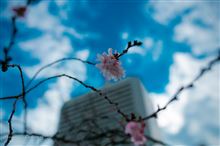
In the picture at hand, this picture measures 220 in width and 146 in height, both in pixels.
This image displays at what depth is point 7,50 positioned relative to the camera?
962mm

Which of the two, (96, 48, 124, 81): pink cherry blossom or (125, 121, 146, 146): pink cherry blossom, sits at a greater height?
(96, 48, 124, 81): pink cherry blossom

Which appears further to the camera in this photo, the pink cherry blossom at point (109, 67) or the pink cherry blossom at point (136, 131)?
the pink cherry blossom at point (109, 67)

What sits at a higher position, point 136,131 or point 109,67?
point 109,67

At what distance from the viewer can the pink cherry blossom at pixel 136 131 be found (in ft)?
3.19

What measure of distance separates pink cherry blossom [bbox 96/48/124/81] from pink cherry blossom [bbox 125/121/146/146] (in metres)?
0.45

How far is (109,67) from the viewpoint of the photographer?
1.49 meters

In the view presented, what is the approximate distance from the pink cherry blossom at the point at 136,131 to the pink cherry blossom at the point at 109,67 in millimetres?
449

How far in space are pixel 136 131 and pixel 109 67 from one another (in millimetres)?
516

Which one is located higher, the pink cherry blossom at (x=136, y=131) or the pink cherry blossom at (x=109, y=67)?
the pink cherry blossom at (x=109, y=67)

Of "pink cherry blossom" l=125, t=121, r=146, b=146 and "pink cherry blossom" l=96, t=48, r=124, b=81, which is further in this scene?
"pink cherry blossom" l=96, t=48, r=124, b=81

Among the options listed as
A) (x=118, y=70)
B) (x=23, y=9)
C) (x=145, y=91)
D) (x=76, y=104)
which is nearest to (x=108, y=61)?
(x=118, y=70)

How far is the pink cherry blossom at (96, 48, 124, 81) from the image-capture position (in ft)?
4.77

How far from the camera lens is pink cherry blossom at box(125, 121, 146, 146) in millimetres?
972

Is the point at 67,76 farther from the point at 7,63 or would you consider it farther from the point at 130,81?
the point at 130,81
